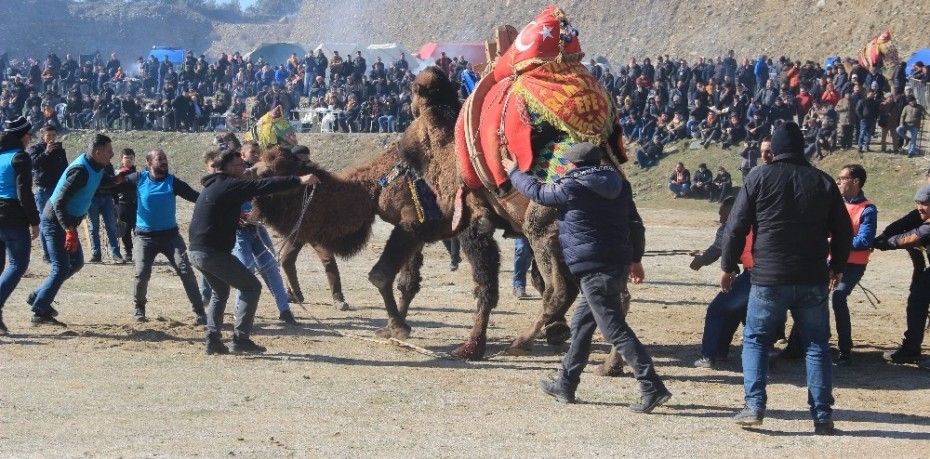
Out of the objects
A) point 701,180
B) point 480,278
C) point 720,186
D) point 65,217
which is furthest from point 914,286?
point 701,180

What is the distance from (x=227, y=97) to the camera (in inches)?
1564

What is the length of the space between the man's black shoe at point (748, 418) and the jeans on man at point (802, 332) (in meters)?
0.03

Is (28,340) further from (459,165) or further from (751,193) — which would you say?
(751,193)

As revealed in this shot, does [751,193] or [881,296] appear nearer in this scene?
[751,193]

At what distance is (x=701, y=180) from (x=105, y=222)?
558 inches

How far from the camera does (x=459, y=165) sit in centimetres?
978

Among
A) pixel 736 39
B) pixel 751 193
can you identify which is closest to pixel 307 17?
pixel 736 39

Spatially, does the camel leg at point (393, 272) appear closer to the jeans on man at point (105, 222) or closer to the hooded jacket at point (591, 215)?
the hooded jacket at point (591, 215)

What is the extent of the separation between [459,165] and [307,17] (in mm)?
74218

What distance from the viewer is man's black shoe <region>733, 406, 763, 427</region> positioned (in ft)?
23.3

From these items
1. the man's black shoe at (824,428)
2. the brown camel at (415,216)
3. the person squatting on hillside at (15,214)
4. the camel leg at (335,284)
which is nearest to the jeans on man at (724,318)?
the brown camel at (415,216)

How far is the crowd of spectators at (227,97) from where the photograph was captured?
3497 cm

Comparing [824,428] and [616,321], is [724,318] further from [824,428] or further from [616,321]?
[824,428]

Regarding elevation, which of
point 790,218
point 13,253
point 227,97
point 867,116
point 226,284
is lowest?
point 226,284
